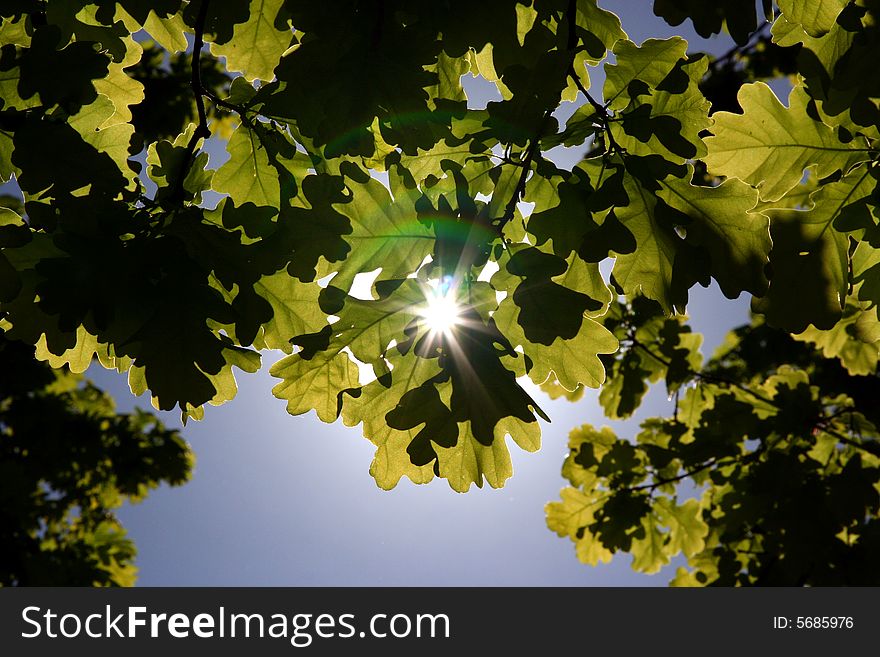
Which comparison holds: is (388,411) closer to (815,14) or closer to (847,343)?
(815,14)

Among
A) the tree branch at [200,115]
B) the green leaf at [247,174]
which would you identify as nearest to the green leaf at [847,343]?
the green leaf at [247,174]

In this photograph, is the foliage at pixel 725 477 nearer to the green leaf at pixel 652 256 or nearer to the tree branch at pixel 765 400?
the tree branch at pixel 765 400

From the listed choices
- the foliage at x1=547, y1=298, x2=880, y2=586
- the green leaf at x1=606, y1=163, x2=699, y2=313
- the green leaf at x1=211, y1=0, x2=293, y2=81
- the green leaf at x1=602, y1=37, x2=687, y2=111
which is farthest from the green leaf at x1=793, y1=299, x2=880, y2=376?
the green leaf at x1=211, y1=0, x2=293, y2=81

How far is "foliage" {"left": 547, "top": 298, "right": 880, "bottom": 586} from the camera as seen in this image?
3869mm

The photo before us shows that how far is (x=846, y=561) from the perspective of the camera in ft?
12.7

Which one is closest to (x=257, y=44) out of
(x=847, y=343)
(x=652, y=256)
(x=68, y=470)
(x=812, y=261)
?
(x=652, y=256)

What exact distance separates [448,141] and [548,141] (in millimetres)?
277

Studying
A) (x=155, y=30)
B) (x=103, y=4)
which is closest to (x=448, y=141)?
(x=103, y=4)

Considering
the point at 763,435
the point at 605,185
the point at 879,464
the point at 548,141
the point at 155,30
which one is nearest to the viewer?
the point at 605,185

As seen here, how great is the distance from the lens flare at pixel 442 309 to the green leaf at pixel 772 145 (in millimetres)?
1019

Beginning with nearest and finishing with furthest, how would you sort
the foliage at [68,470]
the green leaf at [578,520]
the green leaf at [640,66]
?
the green leaf at [640,66]
the green leaf at [578,520]
the foliage at [68,470]

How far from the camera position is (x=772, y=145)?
209 cm

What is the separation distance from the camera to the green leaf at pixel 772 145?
203 centimetres

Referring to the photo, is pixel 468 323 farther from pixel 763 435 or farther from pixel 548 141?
pixel 763 435
